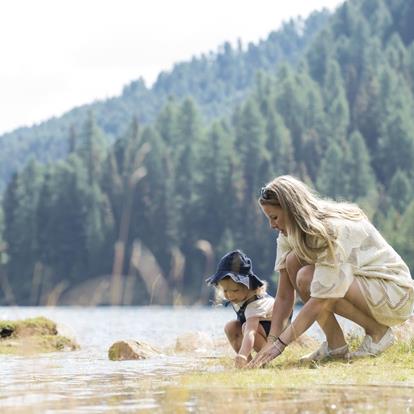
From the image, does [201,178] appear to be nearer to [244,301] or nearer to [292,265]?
[244,301]

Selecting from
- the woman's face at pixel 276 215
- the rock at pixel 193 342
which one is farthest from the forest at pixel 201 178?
the woman's face at pixel 276 215

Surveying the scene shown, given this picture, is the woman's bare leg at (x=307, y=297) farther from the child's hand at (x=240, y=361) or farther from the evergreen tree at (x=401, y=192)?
the evergreen tree at (x=401, y=192)

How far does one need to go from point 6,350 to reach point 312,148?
113m

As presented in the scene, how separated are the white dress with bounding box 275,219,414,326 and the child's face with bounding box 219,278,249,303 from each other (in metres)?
0.36

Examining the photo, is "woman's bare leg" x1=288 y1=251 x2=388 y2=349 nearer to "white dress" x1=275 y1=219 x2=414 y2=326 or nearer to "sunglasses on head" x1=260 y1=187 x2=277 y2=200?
"white dress" x1=275 y1=219 x2=414 y2=326

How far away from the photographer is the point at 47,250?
11562cm

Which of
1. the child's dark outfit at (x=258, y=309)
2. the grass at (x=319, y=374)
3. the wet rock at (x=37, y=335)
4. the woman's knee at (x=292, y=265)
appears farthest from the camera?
the wet rock at (x=37, y=335)

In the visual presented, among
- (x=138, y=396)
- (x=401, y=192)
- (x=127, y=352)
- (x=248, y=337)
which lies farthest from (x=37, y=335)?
(x=401, y=192)

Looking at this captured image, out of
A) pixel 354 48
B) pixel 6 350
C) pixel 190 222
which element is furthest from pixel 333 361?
pixel 354 48

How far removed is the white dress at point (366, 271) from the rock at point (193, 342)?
4.72m

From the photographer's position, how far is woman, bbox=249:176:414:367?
842 centimetres

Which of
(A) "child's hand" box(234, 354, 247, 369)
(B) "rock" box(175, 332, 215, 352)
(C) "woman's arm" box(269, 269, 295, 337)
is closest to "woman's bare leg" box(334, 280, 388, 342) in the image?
(C) "woman's arm" box(269, 269, 295, 337)

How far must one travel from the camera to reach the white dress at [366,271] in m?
8.48

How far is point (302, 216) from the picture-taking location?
838 cm
